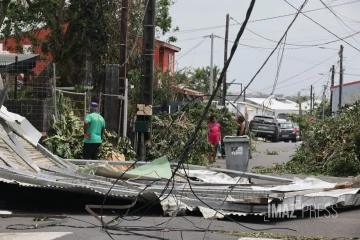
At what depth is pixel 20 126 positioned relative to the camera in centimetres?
1224

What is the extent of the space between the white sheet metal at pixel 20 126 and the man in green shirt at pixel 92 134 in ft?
6.29

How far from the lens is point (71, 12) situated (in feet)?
96.6

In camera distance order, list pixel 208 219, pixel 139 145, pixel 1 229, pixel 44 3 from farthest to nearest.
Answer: pixel 44 3, pixel 139 145, pixel 208 219, pixel 1 229

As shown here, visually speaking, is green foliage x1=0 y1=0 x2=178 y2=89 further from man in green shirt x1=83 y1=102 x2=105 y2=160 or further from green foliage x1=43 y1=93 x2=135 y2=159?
man in green shirt x1=83 y1=102 x2=105 y2=160

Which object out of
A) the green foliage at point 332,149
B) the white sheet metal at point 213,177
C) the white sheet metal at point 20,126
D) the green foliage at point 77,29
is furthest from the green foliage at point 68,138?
the green foliage at point 77,29

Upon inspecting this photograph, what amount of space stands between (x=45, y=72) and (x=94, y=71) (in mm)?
11705

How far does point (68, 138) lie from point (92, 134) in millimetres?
1882

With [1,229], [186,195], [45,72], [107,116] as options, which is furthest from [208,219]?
[107,116]

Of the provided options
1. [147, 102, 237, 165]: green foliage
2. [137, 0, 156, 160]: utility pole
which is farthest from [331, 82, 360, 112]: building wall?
[137, 0, 156, 160]: utility pole

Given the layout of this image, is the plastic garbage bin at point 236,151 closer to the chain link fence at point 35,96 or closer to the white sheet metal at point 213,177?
the white sheet metal at point 213,177

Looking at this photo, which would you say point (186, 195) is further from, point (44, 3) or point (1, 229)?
point (44, 3)

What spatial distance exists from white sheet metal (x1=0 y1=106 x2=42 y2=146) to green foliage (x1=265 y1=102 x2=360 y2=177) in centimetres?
799

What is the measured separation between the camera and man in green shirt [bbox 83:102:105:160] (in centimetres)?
1445

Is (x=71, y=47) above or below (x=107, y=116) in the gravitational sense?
above
